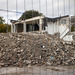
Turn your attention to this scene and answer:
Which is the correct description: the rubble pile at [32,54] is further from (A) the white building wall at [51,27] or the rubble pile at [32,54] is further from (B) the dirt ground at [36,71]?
(A) the white building wall at [51,27]

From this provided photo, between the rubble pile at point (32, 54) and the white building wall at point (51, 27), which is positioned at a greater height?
the white building wall at point (51, 27)

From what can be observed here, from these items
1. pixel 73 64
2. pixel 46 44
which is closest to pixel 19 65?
pixel 46 44

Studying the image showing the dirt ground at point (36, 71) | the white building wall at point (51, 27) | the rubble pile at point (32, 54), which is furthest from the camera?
the white building wall at point (51, 27)

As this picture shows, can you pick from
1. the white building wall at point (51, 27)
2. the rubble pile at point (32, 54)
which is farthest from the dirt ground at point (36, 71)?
the white building wall at point (51, 27)

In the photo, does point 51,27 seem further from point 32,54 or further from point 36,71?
point 36,71

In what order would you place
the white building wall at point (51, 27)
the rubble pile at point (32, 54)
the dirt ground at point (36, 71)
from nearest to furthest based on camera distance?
the dirt ground at point (36, 71), the rubble pile at point (32, 54), the white building wall at point (51, 27)

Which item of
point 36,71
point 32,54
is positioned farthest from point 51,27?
point 36,71

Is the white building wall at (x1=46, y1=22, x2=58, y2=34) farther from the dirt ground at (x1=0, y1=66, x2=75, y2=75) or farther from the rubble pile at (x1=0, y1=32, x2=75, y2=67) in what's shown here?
the dirt ground at (x1=0, y1=66, x2=75, y2=75)

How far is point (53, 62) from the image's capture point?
20.6ft

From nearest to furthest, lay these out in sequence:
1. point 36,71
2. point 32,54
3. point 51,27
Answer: point 36,71
point 32,54
point 51,27

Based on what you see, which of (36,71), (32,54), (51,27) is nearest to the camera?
(36,71)

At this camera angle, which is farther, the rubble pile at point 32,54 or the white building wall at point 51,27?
the white building wall at point 51,27

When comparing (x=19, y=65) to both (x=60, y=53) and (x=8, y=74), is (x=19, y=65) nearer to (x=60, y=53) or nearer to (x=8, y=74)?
(x=8, y=74)

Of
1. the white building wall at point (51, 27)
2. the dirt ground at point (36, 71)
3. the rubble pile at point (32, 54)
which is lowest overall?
the dirt ground at point (36, 71)
